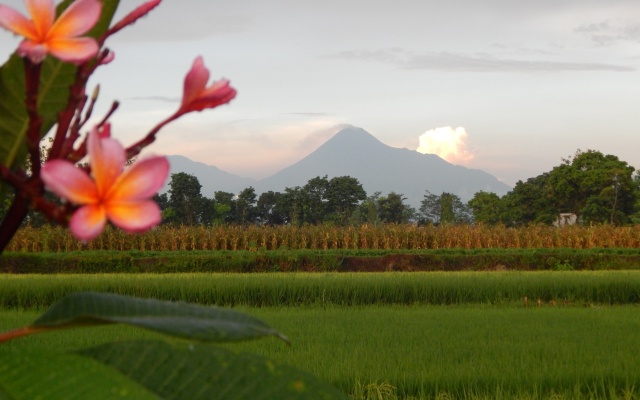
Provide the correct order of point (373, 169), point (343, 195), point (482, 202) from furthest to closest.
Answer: point (373, 169) < point (482, 202) < point (343, 195)

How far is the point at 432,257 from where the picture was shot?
12.7 metres

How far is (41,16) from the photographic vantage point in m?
0.34

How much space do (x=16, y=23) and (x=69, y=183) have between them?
0.09 metres

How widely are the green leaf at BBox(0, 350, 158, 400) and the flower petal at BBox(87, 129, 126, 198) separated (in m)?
0.09

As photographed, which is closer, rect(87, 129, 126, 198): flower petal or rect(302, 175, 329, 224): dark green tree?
rect(87, 129, 126, 198): flower petal

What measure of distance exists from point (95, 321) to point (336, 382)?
133 inches

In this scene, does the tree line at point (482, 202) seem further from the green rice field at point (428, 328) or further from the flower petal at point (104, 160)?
the flower petal at point (104, 160)

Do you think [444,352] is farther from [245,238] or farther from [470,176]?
[470,176]

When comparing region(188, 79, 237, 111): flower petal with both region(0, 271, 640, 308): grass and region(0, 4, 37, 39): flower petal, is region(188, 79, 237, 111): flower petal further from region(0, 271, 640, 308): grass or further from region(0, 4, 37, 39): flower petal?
region(0, 271, 640, 308): grass

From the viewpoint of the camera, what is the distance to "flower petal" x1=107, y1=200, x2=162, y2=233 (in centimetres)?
29

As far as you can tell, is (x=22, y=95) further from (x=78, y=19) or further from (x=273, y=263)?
(x=273, y=263)

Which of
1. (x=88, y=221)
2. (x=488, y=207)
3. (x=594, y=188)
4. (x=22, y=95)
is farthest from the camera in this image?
(x=488, y=207)

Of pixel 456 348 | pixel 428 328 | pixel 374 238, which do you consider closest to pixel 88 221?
pixel 456 348

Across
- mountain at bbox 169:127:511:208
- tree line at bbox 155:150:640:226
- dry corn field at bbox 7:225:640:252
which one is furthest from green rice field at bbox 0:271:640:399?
mountain at bbox 169:127:511:208
